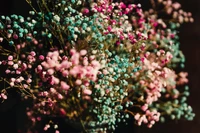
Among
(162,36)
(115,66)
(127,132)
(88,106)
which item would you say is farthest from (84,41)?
(127,132)

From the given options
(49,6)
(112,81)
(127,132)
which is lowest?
(127,132)

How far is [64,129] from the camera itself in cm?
142

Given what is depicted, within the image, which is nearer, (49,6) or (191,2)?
(49,6)

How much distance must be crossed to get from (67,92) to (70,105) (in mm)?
90

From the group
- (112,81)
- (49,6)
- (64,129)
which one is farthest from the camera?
(64,129)

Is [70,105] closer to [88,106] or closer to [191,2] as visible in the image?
[88,106]

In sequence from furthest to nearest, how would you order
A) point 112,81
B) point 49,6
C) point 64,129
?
1. point 64,129
2. point 49,6
3. point 112,81

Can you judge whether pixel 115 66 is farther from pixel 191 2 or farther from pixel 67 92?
pixel 191 2

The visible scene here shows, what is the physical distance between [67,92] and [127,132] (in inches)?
14.7

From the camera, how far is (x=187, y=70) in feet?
5.07

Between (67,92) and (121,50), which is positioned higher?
(121,50)

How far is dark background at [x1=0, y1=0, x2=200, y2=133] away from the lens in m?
1.50

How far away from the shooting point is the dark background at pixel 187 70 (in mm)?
1500

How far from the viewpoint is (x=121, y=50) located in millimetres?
1284
